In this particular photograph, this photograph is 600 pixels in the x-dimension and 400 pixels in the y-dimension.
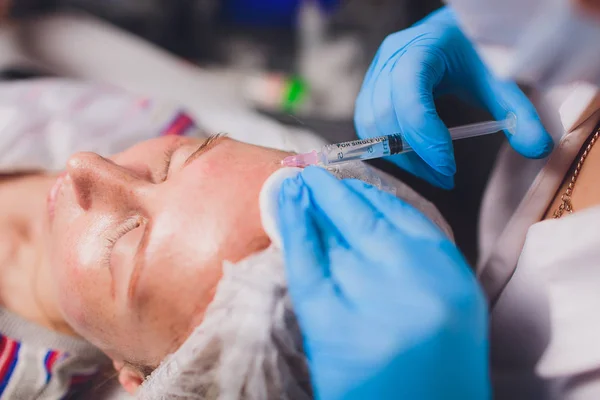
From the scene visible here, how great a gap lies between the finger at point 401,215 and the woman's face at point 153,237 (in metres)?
0.17

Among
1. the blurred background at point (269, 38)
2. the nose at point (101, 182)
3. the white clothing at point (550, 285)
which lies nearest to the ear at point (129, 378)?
the nose at point (101, 182)

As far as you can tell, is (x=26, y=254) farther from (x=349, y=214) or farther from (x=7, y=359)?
(x=349, y=214)

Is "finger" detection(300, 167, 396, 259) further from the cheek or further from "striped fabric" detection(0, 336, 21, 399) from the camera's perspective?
"striped fabric" detection(0, 336, 21, 399)

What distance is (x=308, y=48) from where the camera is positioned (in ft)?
8.01

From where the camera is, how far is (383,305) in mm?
655

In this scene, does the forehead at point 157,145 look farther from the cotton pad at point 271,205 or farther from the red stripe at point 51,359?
the red stripe at point 51,359

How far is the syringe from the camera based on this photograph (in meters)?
0.83

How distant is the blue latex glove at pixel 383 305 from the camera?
63 centimetres

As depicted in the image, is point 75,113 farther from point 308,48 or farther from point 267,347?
point 308,48

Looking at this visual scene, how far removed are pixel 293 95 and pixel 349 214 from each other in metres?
1.56

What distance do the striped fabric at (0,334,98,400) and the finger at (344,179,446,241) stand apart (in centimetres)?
75

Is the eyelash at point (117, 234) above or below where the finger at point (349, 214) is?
below

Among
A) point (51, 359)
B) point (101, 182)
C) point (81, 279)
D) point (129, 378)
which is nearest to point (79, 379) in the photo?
point (51, 359)

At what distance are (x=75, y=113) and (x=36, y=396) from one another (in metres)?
0.76
